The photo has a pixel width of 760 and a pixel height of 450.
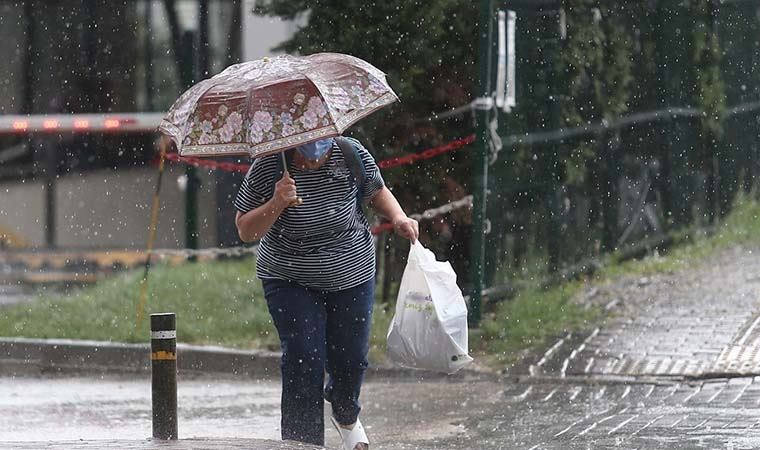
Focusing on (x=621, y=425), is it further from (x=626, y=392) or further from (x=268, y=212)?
(x=268, y=212)

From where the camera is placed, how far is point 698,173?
1273 cm

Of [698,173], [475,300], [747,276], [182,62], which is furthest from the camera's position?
[182,62]

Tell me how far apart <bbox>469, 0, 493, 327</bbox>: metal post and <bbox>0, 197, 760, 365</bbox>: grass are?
0.74 feet

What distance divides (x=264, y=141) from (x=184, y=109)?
15.5 inches

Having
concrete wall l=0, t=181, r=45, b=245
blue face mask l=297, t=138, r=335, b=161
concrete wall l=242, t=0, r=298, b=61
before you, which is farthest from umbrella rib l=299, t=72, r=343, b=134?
concrete wall l=0, t=181, r=45, b=245

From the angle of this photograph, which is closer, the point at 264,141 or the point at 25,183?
the point at 264,141

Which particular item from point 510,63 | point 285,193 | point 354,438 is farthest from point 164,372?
point 510,63

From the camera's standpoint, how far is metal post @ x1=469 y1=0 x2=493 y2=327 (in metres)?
9.99

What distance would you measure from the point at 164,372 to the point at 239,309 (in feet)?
15.4

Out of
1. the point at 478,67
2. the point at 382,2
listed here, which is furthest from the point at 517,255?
the point at 382,2

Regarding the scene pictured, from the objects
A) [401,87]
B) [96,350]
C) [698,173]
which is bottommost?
[96,350]

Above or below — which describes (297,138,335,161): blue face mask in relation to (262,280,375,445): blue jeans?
above

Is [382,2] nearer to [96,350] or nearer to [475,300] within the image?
[475,300]

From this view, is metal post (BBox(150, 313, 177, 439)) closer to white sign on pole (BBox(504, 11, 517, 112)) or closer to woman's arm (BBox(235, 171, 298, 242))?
woman's arm (BBox(235, 171, 298, 242))
